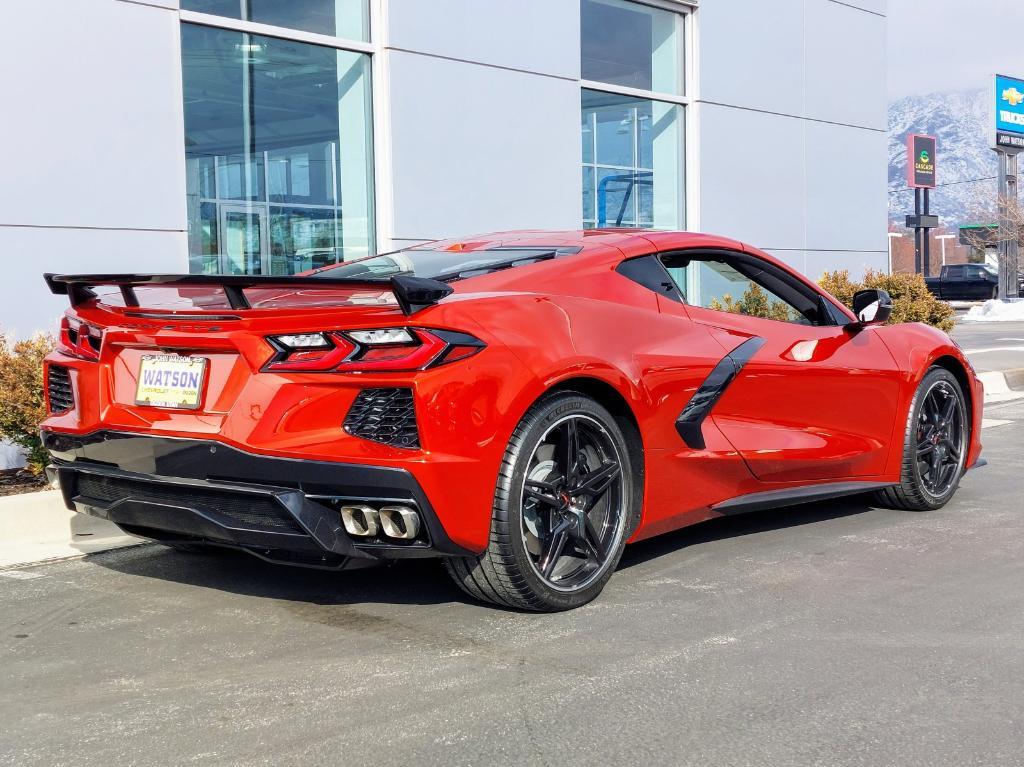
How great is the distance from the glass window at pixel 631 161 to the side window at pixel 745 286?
256 inches

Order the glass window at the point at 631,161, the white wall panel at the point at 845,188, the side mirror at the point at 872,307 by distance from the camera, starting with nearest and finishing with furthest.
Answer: the side mirror at the point at 872,307 → the glass window at the point at 631,161 → the white wall panel at the point at 845,188

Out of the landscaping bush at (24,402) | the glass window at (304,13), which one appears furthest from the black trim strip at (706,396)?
the glass window at (304,13)

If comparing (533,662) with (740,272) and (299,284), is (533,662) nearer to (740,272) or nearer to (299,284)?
(299,284)

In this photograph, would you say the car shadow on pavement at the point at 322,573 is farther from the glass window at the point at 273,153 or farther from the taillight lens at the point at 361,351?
the glass window at the point at 273,153

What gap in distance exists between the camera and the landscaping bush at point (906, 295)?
13414mm

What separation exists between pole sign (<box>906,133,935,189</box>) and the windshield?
8979 cm

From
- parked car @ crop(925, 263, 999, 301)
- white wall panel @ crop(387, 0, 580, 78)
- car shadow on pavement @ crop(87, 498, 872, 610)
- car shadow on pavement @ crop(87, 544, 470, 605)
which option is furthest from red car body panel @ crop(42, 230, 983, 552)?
parked car @ crop(925, 263, 999, 301)

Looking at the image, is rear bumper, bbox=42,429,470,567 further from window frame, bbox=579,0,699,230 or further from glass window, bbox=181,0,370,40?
window frame, bbox=579,0,699,230

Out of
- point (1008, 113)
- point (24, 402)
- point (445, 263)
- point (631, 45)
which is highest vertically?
point (1008, 113)

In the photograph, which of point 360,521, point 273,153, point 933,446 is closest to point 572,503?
point 360,521

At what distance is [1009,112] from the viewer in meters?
36.6

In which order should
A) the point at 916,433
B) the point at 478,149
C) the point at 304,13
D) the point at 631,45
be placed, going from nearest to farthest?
the point at 916,433 → the point at 304,13 → the point at 478,149 → the point at 631,45

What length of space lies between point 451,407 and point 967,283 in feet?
158

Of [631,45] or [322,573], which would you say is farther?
[631,45]
